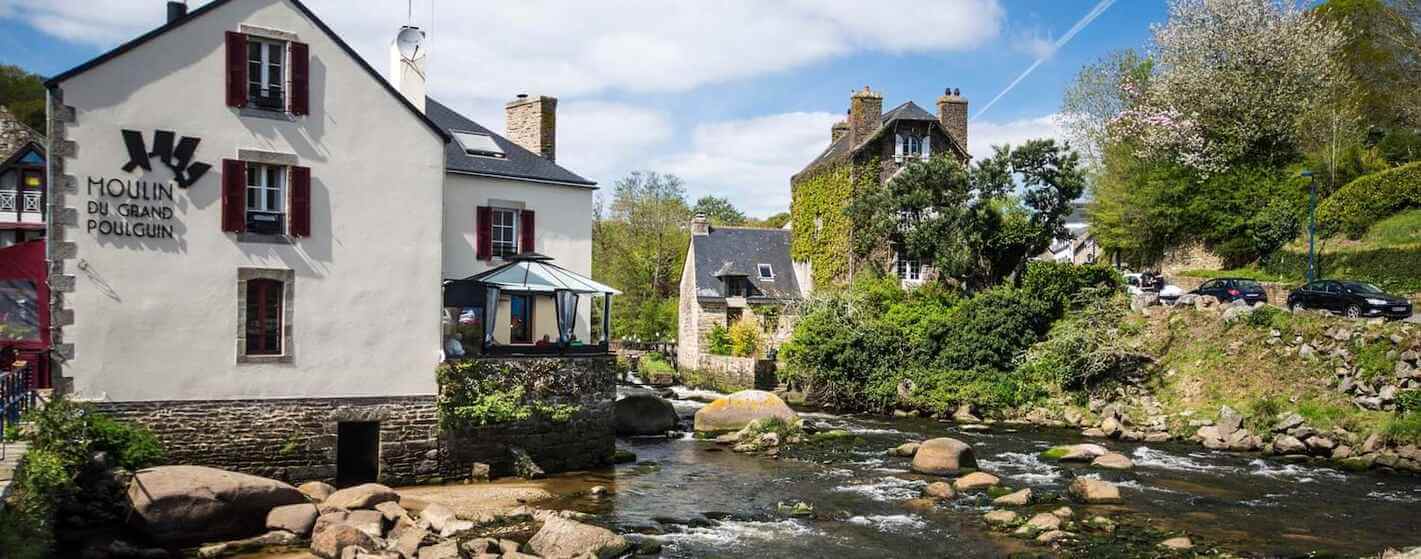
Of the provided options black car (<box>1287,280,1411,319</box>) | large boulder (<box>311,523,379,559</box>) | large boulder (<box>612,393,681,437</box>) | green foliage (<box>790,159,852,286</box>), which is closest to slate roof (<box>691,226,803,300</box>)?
green foliage (<box>790,159,852,286</box>)

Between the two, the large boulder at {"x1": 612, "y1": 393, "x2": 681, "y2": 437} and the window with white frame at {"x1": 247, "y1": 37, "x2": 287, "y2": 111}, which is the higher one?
the window with white frame at {"x1": 247, "y1": 37, "x2": 287, "y2": 111}

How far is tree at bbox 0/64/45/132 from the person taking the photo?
Answer: 138 ft

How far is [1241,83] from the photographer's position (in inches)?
1688

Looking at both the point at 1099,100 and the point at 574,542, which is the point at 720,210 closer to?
the point at 1099,100

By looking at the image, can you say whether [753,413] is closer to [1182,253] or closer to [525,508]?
[525,508]

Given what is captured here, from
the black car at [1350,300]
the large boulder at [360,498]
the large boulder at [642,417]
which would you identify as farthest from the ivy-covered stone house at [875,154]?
the large boulder at [360,498]

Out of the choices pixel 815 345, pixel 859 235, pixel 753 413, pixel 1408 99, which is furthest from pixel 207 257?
pixel 1408 99

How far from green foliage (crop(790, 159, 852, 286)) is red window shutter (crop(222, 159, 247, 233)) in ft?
94.9

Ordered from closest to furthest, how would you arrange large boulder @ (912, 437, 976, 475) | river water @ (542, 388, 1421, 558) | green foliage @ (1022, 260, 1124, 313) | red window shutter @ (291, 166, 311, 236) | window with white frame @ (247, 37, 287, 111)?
1. river water @ (542, 388, 1421, 558)
2. window with white frame @ (247, 37, 287, 111)
3. red window shutter @ (291, 166, 311, 236)
4. large boulder @ (912, 437, 976, 475)
5. green foliage @ (1022, 260, 1124, 313)

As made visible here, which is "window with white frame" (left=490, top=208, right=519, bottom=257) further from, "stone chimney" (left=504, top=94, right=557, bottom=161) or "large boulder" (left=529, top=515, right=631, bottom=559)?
"large boulder" (left=529, top=515, right=631, bottom=559)

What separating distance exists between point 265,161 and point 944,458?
15767mm

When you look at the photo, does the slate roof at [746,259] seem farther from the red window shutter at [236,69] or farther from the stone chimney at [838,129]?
the red window shutter at [236,69]

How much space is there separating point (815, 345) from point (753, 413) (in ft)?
29.3

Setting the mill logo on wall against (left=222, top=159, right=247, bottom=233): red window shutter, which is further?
(left=222, top=159, right=247, bottom=233): red window shutter
